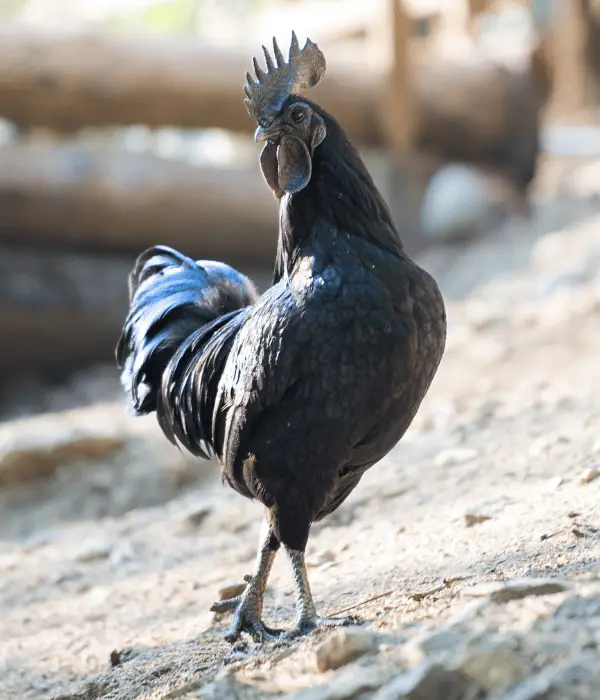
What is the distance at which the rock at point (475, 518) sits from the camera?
3693 millimetres

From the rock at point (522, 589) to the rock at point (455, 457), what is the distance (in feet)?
7.15

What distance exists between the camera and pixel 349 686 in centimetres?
220

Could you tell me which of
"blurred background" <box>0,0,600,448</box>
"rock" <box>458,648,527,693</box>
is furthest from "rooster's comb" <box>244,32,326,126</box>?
"blurred background" <box>0,0,600,448</box>

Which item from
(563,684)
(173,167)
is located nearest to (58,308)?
(173,167)

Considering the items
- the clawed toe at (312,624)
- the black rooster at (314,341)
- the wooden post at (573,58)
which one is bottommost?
the clawed toe at (312,624)

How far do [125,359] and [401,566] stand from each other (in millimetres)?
1448

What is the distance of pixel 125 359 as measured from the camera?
396cm

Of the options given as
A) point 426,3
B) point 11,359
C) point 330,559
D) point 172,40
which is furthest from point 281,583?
point 426,3

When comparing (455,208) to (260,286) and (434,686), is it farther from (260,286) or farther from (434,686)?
(434,686)

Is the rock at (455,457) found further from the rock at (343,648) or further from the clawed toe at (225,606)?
the rock at (343,648)

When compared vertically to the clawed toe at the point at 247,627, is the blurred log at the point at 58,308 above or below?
above

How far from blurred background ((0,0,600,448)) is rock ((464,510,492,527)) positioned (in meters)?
4.55

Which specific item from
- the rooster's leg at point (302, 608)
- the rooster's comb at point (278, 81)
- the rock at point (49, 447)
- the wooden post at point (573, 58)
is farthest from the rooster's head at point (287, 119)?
the wooden post at point (573, 58)

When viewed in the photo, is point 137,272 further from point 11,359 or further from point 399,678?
point 11,359
